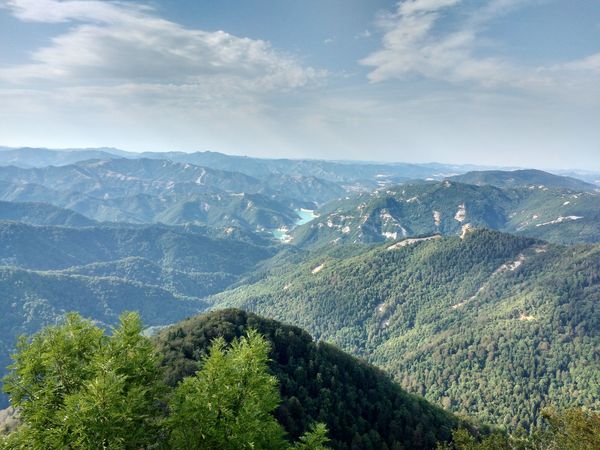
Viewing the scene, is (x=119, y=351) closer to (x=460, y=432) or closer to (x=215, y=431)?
(x=215, y=431)

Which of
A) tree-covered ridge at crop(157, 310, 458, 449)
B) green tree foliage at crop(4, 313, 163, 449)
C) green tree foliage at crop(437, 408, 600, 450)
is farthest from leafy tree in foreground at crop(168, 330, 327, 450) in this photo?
tree-covered ridge at crop(157, 310, 458, 449)

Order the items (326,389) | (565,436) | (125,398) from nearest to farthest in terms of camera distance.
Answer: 1. (125,398)
2. (565,436)
3. (326,389)

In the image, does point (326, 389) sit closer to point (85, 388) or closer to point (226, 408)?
point (226, 408)

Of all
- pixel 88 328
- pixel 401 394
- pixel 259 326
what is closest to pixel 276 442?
pixel 88 328

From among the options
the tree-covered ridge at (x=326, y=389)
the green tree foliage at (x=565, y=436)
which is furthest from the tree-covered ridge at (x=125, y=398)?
the tree-covered ridge at (x=326, y=389)

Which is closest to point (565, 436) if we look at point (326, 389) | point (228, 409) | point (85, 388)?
point (228, 409)

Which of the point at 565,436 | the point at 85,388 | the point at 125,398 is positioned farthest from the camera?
the point at 565,436

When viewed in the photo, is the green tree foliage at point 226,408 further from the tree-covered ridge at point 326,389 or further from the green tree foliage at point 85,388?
the tree-covered ridge at point 326,389
